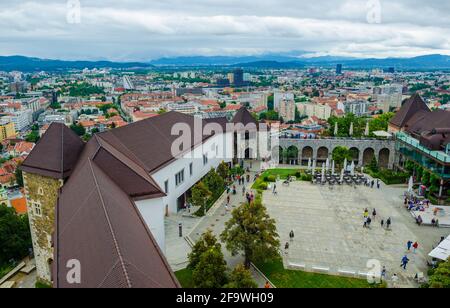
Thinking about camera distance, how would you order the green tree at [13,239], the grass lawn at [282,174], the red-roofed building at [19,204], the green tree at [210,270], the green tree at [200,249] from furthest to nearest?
the red-roofed building at [19,204] → the grass lawn at [282,174] → the green tree at [13,239] → the green tree at [200,249] → the green tree at [210,270]

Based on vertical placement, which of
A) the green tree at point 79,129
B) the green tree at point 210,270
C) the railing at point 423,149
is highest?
the railing at point 423,149

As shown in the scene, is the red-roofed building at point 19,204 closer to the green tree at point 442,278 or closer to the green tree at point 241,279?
the green tree at point 241,279

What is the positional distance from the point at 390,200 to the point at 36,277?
31866 millimetres

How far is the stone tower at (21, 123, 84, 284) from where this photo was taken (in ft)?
77.6

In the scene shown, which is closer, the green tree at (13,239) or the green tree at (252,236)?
the green tree at (252,236)

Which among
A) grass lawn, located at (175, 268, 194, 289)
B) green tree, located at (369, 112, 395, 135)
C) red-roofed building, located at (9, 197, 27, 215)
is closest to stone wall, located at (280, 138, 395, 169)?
green tree, located at (369, 112, 395, 135)

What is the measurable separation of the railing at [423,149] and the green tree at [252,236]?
70.9 feet

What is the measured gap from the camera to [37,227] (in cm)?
2520

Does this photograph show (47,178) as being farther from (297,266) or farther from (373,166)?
(373,166)

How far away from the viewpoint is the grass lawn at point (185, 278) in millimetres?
21373

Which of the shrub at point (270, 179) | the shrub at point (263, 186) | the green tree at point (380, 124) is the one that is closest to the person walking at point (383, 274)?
the shrub at point (263, 186)

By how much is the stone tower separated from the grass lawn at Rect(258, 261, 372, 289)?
47.1 feet

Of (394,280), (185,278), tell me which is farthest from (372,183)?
(185,278)
